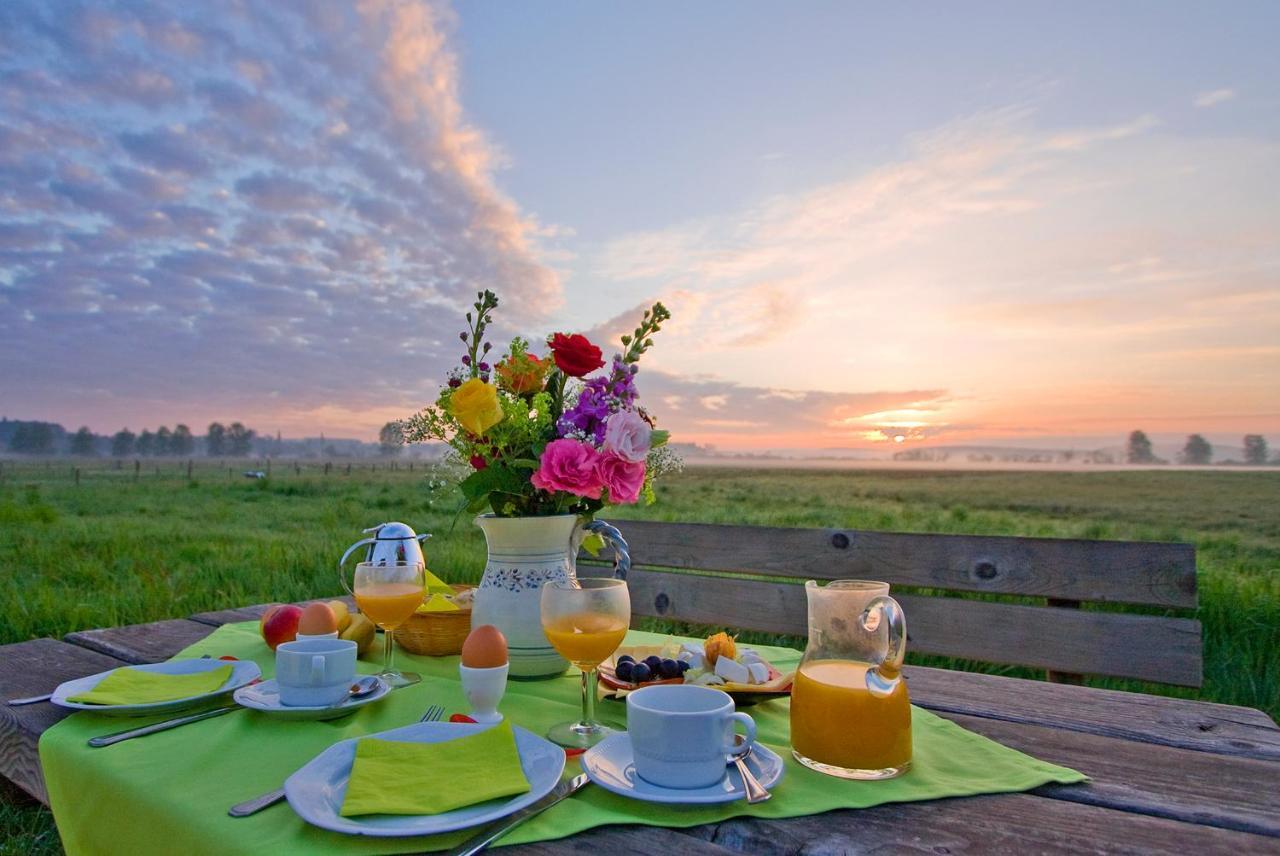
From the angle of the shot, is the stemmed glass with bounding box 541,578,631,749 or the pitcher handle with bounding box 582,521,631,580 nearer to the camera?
the stemmed glass with bounding box 541,578,631,749

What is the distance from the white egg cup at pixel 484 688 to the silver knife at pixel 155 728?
44 cm

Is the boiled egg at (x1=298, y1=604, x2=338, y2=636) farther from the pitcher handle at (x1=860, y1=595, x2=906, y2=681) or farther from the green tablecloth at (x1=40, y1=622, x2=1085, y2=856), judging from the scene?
the pitcher handle at (x1=860, y1=595, x2=906, y2=681)

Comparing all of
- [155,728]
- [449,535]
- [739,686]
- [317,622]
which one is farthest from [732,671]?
[449,535]

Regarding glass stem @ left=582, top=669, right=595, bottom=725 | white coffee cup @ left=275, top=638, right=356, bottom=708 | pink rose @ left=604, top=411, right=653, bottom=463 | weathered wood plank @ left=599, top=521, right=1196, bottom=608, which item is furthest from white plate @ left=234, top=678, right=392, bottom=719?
weathered wood plank @ left=599, top=521, right=1196, bottom=608

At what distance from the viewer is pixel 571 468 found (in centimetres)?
143

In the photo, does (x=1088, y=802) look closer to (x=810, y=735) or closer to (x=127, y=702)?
(x=810, y=735)

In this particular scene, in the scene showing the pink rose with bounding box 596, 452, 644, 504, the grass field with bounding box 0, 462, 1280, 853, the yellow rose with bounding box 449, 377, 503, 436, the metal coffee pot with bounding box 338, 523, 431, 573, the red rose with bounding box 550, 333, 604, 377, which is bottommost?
→ the grass field with bounding box 0, 462, 1280, 853

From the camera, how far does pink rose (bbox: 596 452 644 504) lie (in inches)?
56.2

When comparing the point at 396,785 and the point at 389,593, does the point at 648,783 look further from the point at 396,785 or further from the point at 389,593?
the point at 389,593

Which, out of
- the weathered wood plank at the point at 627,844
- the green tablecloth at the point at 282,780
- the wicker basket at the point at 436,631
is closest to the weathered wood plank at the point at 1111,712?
the green tablecloth at the point at 282,780

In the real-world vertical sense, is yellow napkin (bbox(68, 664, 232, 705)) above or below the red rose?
below

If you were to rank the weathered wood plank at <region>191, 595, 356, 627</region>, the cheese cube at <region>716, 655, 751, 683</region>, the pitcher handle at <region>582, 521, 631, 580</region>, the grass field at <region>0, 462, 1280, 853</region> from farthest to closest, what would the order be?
the grass field at <region>0, 462, 1280, 853</region>
the weathered wood plank at <region>191, 595, 356, 627</region>
the pitcher handle at <region>582, 521, 631, 580</region>
the cheese cube at <region>716, 655, 751, 683</region>

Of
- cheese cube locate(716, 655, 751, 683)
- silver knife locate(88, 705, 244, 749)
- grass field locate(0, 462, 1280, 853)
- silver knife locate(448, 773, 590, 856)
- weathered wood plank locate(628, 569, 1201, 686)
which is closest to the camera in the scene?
silver knife locate(448, 773, 590, 856)

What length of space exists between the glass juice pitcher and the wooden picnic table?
0.31ft
